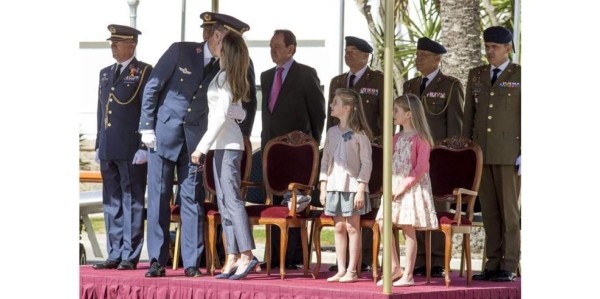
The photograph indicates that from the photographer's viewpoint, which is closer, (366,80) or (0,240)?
(0,240)

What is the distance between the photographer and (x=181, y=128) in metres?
11.3

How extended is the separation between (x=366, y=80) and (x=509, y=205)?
1.34 meters

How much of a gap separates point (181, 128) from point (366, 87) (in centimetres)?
144

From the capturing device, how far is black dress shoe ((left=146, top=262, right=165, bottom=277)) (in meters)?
11.2

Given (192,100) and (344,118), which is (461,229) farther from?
(192,100)

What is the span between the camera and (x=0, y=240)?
9758 millimetres

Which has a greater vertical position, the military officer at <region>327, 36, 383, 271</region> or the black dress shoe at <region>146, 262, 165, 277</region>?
the military officer at <region>327, 36, 383, 271</region>

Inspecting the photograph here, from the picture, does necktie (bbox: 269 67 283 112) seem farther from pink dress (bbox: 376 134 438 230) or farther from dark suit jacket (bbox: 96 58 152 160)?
pink dress (bbox: 376 134 438 230)

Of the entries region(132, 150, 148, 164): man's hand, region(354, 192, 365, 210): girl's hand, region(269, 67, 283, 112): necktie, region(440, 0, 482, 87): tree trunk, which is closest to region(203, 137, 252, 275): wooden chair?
region(132, 150, 148, 164): man's hand

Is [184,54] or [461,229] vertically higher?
[184,54]

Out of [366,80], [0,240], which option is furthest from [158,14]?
[0,240]

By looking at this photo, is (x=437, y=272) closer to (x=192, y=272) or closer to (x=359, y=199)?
(x=359, y=199)

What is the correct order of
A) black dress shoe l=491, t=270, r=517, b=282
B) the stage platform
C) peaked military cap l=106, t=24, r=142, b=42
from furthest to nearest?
1. peaked military cap l=106, t=24, r=142, b=42
2. black dress shoe l=491, t=270, r=517, b=282
3. the stage platform

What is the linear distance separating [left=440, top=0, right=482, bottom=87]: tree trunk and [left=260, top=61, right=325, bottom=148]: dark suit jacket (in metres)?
5.80
